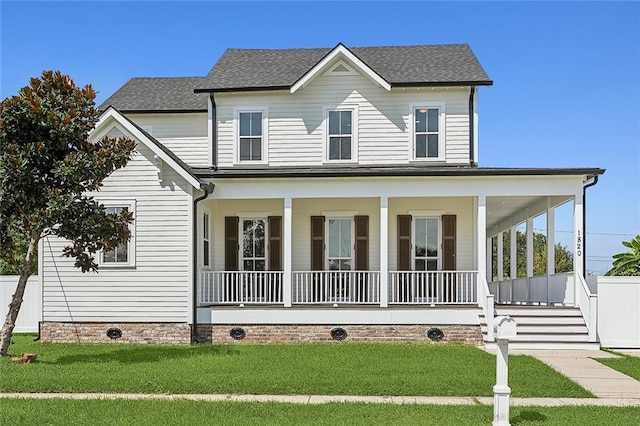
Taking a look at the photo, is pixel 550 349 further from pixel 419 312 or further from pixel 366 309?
pixel 366 309

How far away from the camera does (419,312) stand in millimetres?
16844

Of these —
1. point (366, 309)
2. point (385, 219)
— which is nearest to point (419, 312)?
point (366, 309)

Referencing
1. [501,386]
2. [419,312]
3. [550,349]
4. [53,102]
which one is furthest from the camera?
[419,312]

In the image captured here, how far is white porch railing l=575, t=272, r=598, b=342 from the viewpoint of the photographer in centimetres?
1608

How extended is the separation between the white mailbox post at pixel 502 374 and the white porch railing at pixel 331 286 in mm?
8537

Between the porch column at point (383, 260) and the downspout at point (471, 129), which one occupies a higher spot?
the downspout at point (471, 129)

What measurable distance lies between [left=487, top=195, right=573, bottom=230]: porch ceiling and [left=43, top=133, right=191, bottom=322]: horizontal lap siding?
323 inches

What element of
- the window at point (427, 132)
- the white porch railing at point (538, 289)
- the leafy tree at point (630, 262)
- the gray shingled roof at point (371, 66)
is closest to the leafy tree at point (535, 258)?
the white porch railing at point (538, 289)

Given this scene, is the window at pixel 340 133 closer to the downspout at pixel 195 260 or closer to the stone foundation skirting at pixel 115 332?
the downspout at pixel 195 260

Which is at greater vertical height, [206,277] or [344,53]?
[344,53]

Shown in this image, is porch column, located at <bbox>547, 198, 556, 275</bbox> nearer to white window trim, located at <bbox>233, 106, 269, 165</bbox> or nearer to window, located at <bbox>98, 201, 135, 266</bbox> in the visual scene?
white window trim, located at <bbox>233, 106, 269, 165</bbox>

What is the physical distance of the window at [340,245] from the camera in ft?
63.2

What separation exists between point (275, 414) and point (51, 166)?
721cm

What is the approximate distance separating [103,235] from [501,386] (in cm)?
844
